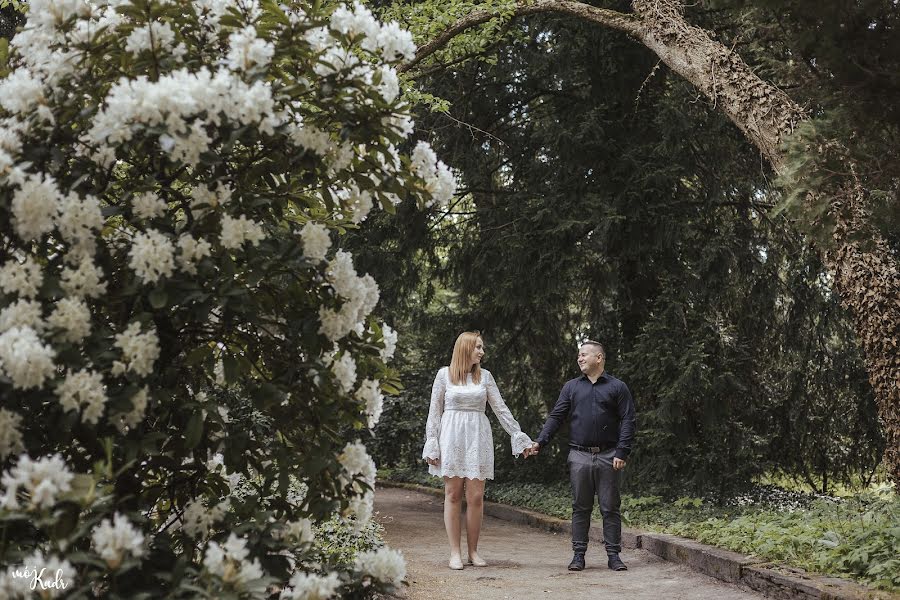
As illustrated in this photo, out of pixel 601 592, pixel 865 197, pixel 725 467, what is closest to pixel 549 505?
pixel 725 467

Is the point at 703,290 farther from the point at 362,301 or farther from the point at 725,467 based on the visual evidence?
Answer: the point at 362,301

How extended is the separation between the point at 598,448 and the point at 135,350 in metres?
5.61

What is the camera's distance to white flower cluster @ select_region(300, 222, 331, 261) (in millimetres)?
3139

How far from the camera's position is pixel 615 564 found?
7637 millimetres

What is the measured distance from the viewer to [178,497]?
11.3 ft

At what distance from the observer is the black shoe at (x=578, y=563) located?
757 cm

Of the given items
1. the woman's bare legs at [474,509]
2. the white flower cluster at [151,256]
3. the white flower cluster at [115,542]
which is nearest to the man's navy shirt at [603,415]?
the woman's bare legs at [474,509]

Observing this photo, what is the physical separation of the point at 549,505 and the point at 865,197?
7.66 m

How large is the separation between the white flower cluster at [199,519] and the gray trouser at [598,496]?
16.3ft

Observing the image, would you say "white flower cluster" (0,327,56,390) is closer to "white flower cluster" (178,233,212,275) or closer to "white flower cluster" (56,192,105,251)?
"white flower cluster" (56,192,105,251)

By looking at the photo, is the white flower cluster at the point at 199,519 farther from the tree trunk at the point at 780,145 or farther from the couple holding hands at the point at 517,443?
the couple holding hands at the point at 517,443

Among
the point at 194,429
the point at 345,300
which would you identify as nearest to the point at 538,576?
the point at 345,300

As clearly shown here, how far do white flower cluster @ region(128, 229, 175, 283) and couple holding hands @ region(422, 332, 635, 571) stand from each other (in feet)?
16.2

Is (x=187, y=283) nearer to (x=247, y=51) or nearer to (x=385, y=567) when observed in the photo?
(x=247, y=51)
